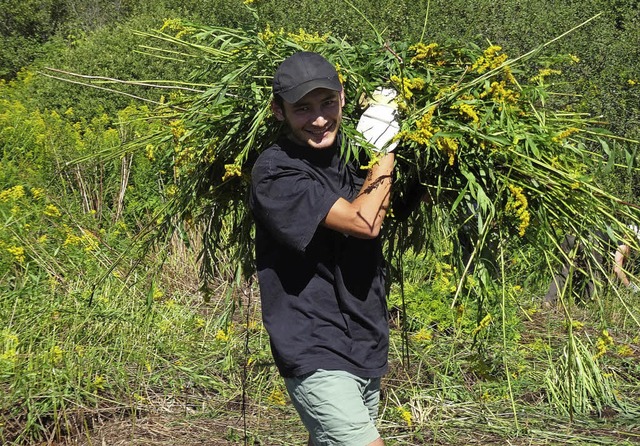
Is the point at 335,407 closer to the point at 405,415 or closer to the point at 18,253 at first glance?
the point at 405,415

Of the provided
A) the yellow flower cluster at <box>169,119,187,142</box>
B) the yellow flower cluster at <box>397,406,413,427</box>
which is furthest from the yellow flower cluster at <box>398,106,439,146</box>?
the yellow flower cluster at <box>397,406,413,427</box>

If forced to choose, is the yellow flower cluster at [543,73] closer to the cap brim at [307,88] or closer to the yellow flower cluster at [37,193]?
the cap brim at [307,88]

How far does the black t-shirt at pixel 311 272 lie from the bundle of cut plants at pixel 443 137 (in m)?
0.13

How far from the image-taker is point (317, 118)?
2.73 m

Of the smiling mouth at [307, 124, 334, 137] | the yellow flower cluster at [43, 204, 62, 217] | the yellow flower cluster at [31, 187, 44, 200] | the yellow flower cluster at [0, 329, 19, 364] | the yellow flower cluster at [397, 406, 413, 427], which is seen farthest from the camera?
the yellow flower cluster at [31, 187, 44, 200]

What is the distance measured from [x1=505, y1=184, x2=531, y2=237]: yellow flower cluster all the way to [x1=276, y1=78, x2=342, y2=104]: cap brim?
556 mm

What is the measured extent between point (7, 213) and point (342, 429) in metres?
3.72

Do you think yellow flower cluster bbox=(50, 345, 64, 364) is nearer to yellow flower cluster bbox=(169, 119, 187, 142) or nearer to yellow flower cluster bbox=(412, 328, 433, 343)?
yellow flower cluster bbox=(169, 119, 187, 142)

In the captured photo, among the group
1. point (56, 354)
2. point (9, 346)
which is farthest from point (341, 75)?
point (9, 346)

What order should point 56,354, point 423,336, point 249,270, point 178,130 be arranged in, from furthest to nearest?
point 423,336 → point 56,354 → point 249,270 → point 178,130

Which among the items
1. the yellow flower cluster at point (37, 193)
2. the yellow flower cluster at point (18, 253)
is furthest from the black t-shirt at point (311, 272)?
the yellow flower cluster at point (37, 193)

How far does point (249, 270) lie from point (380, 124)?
88 centimetres

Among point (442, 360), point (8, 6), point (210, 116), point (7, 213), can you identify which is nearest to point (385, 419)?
point (442, 360)

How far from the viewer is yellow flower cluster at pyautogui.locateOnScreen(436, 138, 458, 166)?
258cm
